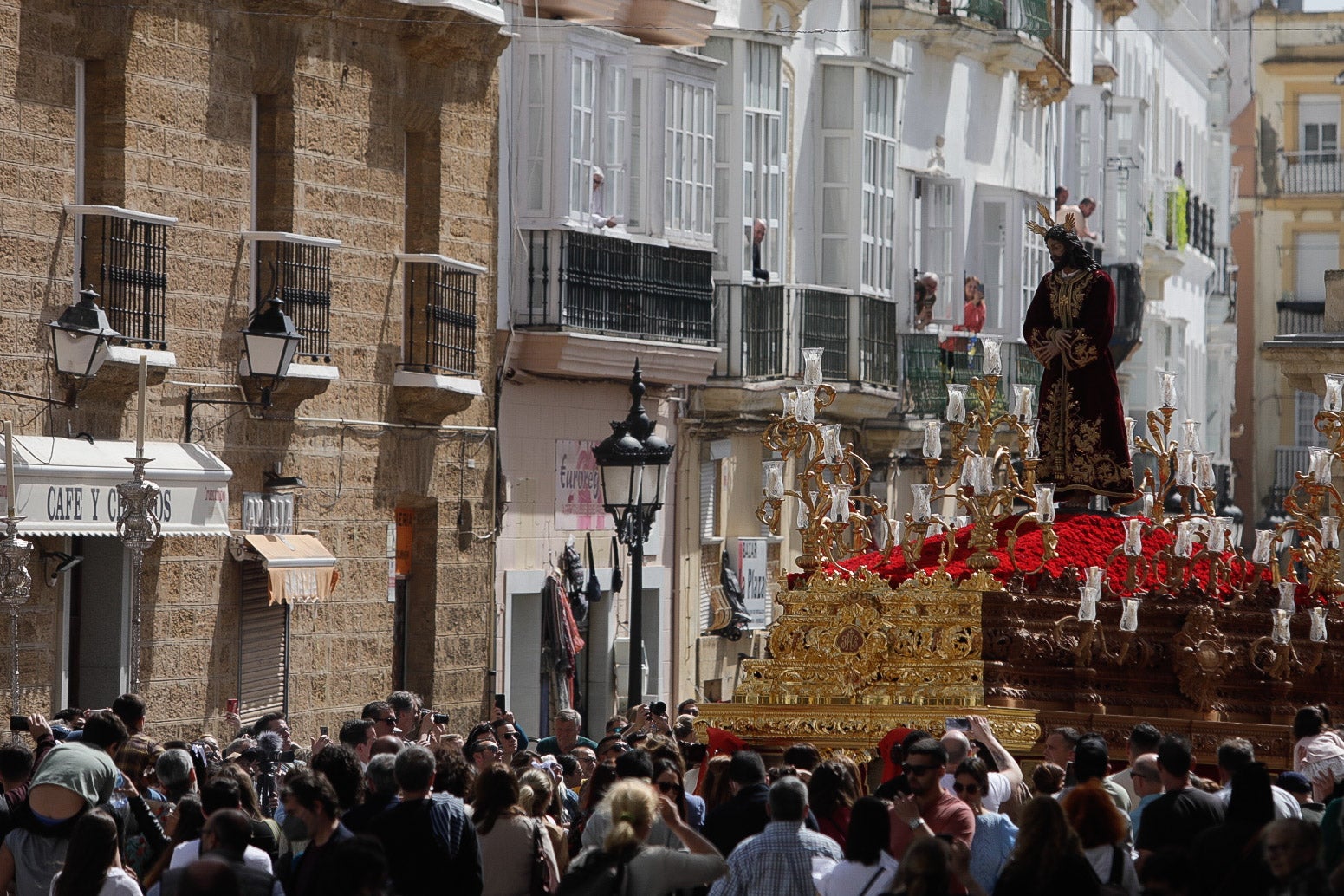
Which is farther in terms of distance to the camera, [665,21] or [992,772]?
[665,21]

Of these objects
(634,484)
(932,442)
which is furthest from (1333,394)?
(634,484)

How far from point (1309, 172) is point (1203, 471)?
114 ft

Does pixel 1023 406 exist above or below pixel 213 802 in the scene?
above

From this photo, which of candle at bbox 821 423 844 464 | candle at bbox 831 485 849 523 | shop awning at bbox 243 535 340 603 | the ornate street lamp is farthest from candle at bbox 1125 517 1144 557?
shop awning at bbox 243 535 340 603

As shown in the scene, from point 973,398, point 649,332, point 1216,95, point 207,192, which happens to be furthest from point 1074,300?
point 1216,95

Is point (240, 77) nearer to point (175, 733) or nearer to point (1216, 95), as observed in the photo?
point (175, 733)

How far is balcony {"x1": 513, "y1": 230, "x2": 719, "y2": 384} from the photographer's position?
2103 centimetres

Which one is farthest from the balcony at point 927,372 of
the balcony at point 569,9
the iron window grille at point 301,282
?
the iron window grille at point 301,282

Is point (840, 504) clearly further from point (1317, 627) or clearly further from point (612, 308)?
point (612, 308)

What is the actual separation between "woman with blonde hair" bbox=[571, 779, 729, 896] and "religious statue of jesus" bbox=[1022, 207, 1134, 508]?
601cm

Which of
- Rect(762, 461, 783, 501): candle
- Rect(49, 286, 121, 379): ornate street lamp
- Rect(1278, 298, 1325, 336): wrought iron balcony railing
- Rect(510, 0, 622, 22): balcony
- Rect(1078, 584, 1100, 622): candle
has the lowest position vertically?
Rect(1078, 584, 1100, 622): candle

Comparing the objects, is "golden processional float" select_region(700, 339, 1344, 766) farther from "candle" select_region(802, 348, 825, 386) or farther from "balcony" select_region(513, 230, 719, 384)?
"balcony" select_region(513, 230, 719, 384)

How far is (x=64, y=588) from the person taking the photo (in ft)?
53.4

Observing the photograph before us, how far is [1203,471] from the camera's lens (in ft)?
47.1
